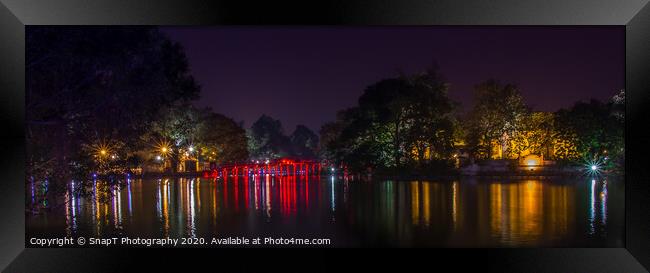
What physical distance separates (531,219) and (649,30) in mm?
6423

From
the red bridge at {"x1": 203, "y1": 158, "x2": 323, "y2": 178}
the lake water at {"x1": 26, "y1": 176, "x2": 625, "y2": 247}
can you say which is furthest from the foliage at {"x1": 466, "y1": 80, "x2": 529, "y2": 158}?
the red bridge at {"x1": 203, "y1": 158, "x2": 323, "y2": 178}

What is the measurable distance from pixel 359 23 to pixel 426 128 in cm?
1203

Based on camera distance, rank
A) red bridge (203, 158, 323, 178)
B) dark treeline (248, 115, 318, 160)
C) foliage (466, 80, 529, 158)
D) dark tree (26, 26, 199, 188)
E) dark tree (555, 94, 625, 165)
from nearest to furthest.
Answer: dark tree (26, 26, 199, 188), dark tree (555, 94, 625, 165), foliage (466, 80, 529, 158), dark treeline (248, 115, 318, 160), red bridge (203, 158, 323, 178)

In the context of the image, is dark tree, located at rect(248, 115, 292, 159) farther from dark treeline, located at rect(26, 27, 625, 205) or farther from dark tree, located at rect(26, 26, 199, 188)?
dark tree, located at rect(26, 26, 199, 188)

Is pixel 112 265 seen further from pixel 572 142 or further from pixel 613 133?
pixel 572 142

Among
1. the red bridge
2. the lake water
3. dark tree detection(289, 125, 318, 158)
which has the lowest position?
the red bridge

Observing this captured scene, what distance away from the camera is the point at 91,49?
757 centimetres

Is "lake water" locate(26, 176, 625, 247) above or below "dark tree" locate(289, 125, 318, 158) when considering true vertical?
below

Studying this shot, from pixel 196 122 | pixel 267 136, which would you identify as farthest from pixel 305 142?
pixel 196 122

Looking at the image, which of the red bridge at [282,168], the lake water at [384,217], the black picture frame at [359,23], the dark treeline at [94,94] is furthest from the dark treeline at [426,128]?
the red bridge at [282,168]

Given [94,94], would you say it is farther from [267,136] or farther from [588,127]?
[267,136]

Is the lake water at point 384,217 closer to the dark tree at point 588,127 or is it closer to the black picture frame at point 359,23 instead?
the dark tree at point 588,127

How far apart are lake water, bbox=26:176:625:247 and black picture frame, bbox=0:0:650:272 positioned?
7.16 ft

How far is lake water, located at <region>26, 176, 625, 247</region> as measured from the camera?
32.0ft
